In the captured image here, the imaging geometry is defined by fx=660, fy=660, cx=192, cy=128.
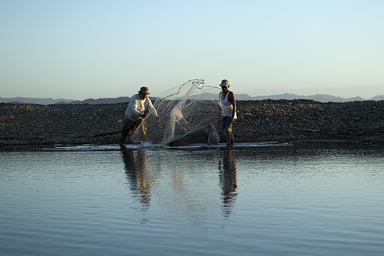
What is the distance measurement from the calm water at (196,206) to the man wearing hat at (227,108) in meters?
3.52

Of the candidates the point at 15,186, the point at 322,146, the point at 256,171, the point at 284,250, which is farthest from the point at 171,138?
the point at 284,250

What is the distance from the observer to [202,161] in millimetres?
12281

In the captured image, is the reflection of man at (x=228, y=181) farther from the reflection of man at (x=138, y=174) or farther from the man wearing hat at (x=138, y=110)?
the man wearing hat at (x=138, y=110)

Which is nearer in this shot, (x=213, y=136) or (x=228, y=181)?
(x=228, y=181)

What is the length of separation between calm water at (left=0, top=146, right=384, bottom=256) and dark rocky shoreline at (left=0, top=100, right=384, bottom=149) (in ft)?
17.9

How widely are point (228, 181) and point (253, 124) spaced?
11.3 m

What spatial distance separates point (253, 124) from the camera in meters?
20.4

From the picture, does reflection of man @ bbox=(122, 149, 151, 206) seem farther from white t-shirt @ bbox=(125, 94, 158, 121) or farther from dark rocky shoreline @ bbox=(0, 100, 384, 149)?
dark rocky shoreline @ bbox=(0, 100, 384, 149)

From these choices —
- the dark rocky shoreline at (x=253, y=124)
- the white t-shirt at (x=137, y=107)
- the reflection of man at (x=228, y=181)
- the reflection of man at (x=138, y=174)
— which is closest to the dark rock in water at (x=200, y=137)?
the dark rocky shoreline at (x=253, y=124)

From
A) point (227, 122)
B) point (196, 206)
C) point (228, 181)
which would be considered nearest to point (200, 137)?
point (227, 122)

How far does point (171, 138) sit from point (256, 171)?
251 inches

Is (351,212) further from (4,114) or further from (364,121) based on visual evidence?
(4,114)

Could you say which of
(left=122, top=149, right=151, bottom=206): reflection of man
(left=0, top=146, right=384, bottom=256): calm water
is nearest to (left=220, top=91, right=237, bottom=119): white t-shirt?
(left=122, top=149, right=151, bottom=206): reflection of man

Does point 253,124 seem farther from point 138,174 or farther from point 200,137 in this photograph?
point 138,174
